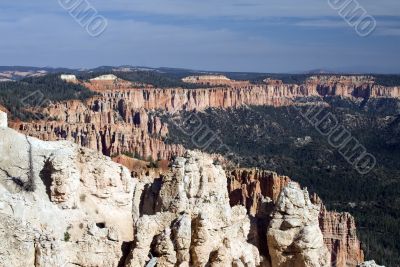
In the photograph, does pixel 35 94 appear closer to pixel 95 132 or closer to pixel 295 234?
pixel 95 132

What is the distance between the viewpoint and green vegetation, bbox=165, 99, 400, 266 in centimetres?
6184

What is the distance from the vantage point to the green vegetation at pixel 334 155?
203ft

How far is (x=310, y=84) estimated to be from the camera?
7141 inches

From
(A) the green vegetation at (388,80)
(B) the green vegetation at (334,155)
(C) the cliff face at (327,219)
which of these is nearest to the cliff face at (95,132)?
(C) the cliff face at (327,219)

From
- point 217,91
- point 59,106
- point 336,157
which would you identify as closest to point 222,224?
point 59,106

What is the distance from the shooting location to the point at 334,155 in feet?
344

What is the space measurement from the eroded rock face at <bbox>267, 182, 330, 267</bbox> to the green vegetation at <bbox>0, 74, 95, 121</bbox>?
2267 inches

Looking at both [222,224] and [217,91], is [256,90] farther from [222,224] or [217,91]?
[222,224]

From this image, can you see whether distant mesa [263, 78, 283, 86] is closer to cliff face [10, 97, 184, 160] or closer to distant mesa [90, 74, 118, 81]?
distant mesa [90, 74, 118, 81]

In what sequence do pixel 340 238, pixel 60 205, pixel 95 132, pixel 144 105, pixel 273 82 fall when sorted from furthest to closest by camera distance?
pixel 273 82
pixel 144 105
pixel 95 132
pixel 340 238
pixel 60 205

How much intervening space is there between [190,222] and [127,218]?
252cm

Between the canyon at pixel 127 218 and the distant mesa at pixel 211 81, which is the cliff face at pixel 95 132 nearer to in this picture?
the canyon at pixel 127 218

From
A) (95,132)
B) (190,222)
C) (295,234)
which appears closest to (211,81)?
(95,132)

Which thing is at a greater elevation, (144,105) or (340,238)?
(144,105)
